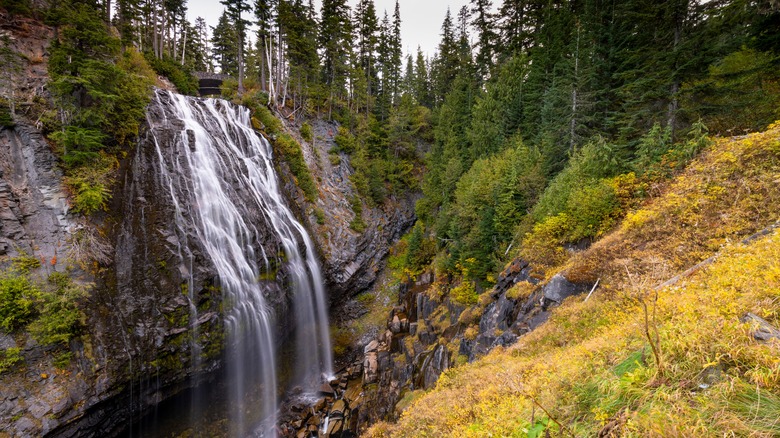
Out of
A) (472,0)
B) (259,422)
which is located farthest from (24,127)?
(472,0)

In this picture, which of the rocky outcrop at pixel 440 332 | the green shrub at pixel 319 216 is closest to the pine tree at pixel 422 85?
the green shrub at pixel 319 216

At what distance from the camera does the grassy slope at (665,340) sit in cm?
259

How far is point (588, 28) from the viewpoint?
54.6 feet

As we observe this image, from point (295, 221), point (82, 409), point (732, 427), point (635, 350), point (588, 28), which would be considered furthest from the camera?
point (295, 221)

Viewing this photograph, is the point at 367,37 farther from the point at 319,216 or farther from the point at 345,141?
the point at 319,216

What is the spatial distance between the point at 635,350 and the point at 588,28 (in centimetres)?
1946

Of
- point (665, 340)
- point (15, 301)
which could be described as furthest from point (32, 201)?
point (665, 340)

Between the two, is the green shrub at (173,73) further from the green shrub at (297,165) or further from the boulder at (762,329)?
the boulder at (762,329)

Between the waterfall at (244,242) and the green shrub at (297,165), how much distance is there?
76.5 inches

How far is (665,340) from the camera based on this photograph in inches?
132

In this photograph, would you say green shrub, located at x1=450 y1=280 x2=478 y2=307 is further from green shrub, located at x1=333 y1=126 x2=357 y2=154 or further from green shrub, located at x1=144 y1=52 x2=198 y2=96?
green shrub, located at x1=144 y1=52 x2=198 y2=96

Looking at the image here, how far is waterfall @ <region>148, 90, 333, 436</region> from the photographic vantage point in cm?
1538

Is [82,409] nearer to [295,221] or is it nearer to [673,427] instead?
A: [295,221]

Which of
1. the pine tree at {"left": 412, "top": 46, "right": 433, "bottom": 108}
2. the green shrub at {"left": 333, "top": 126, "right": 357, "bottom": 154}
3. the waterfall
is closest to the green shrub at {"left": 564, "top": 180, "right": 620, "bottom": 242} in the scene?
the waterfall
